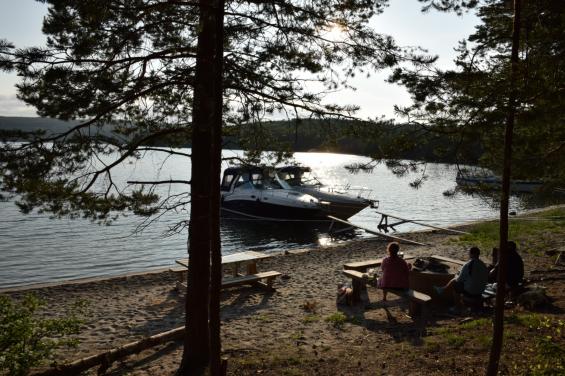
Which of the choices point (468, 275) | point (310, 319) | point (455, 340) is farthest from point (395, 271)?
point (455, 340)

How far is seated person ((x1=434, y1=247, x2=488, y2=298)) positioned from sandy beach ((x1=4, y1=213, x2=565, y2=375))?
24.9 inches

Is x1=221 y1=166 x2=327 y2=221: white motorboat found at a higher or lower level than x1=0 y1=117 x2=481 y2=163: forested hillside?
lower

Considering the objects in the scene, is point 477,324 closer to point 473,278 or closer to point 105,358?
point 473,278

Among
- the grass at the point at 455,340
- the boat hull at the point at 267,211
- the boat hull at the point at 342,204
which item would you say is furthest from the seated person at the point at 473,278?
the boat hull at the point at 342,204

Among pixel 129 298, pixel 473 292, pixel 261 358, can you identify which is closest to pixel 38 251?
pixel 129 298

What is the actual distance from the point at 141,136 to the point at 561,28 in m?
6.73

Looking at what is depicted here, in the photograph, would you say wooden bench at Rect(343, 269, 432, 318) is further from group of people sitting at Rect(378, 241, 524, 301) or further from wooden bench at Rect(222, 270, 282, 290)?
wooden bench at Rect(222, 270, 282, 290)

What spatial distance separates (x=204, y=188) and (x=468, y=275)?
5603 mm

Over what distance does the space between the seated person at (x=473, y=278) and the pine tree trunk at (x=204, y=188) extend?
5175mm

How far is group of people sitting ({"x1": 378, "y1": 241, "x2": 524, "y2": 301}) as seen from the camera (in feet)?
30.0

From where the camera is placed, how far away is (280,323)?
9.71 m

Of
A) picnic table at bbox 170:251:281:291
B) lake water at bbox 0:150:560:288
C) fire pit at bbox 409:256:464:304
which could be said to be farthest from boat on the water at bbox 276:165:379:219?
fire pit at bbox 409:256:464:304

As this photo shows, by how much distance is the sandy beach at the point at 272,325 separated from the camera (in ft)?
24.0

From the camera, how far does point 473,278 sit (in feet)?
30.0
